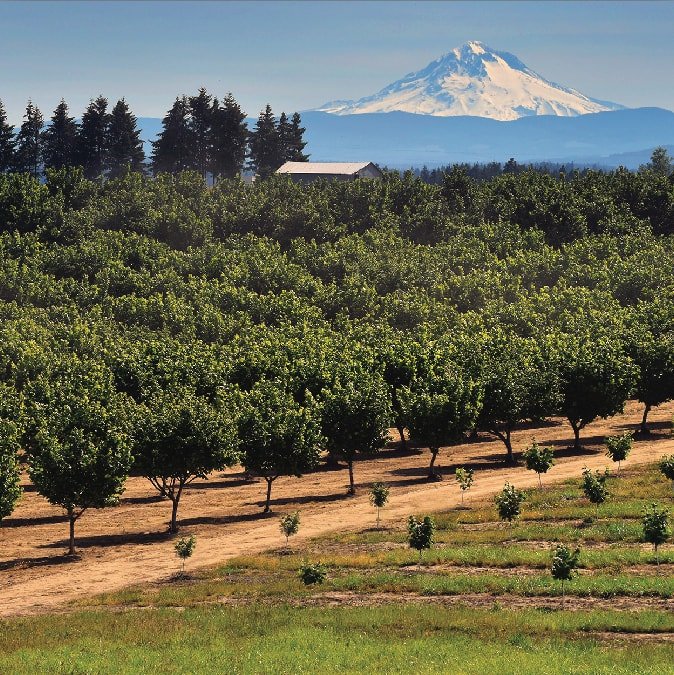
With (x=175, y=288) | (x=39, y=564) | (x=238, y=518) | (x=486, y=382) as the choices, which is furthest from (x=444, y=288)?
(x=39, y=564)

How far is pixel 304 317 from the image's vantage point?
420 feet

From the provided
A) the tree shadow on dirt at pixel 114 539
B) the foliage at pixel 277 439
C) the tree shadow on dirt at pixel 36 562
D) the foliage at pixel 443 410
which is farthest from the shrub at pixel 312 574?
the foliage at pixel 443 410

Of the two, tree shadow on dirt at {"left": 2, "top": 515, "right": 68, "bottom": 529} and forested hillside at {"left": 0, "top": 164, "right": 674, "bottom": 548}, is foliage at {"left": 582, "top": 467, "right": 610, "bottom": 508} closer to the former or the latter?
forested hillside at {"left": 0, "top": 164, "right": 674, "bottom": 548}

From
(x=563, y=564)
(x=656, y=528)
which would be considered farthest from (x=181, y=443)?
(x=656, y=528)

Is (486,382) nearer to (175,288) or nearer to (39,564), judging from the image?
(39,564)

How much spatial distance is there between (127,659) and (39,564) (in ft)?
80.0

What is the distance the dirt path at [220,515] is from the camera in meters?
62.0

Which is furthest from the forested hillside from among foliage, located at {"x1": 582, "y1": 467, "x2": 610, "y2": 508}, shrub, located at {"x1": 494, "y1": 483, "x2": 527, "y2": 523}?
shrub, located at {"x1": 494, "y1": 483, "x2": 527, "y2": 523}

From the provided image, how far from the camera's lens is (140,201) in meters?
170

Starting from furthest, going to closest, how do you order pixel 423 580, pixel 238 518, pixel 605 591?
pixel 238 518 → pixel 423 580 → pixel 605 591

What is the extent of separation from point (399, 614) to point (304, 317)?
268 ft

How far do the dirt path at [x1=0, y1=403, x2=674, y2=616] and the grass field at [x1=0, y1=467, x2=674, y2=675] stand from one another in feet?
14.8

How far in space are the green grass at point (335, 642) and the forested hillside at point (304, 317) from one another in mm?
20591

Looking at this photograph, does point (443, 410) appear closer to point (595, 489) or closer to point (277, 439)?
point (277, 439)
